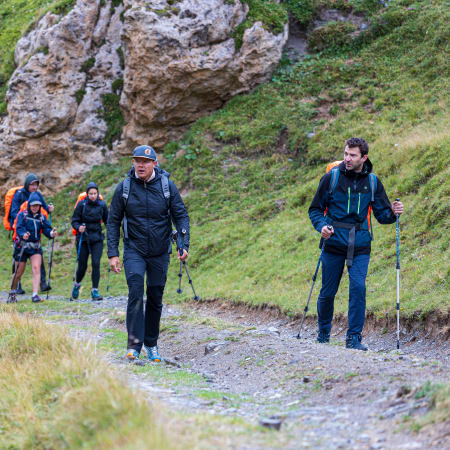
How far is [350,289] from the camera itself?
838cm

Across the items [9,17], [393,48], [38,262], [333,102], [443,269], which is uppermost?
[9,17]

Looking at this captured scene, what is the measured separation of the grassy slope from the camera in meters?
12.7

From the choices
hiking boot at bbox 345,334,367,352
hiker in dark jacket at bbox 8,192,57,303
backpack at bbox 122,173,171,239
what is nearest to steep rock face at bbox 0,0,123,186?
hiker in dark jacket at bbox 8,192,57,303

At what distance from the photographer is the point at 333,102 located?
2298 centimetres

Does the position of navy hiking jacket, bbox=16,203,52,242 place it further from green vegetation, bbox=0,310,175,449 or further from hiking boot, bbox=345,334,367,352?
hiking boot, bbox=345,334,367,352

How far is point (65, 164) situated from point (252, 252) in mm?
13897

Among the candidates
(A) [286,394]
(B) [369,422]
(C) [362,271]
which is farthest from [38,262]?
(B) [369,422]

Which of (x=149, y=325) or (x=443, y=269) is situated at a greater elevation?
(x=443, y=269)

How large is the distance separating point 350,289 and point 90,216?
379 inches

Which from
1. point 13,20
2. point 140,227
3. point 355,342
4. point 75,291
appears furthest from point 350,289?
point 13,20

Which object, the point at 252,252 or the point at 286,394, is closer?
the point at 286,394

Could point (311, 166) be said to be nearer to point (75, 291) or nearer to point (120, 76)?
point (75, 291)

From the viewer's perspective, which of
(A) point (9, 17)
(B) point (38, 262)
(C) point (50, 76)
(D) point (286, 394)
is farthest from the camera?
(A) point (9, 17)

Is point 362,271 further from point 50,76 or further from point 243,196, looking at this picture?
point 50,76
